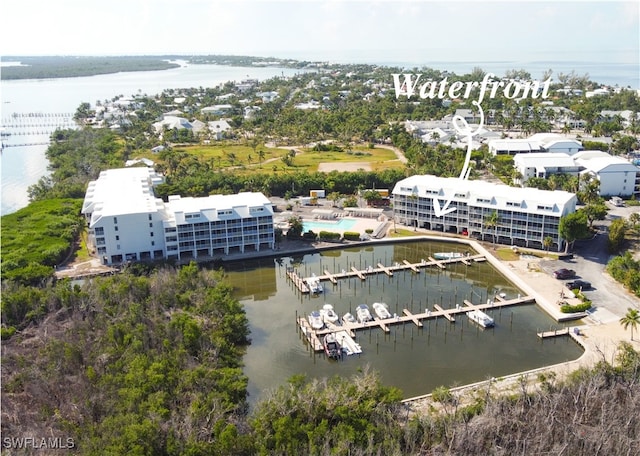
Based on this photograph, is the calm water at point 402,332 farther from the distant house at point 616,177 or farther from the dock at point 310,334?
the distant house at point 616,177

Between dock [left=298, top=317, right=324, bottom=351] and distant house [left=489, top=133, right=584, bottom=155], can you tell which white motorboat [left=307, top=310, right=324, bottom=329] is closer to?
dock [left=298, top=317, right=324, bottom=351]

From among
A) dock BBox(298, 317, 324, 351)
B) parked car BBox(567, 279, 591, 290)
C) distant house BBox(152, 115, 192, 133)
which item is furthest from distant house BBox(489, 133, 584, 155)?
distant house BBox(152, 115, 192, 133)

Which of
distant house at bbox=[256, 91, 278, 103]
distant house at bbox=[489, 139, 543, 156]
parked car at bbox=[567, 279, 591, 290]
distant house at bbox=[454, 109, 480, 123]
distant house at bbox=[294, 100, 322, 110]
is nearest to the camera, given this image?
parked car at bbox=[567, 279, 591, 290]

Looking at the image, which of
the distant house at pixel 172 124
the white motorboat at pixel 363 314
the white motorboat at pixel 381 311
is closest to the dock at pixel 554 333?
the white motorboat at pixel 381 311

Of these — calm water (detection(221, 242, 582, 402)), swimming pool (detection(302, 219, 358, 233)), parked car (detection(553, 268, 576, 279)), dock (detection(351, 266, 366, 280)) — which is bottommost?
calm water (detection(221, 242, 582, 402))

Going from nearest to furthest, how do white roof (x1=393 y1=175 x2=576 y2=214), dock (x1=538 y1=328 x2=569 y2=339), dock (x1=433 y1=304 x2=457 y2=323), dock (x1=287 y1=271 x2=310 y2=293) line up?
1. dock (x1=538 y1=328 x2=569 y2=339)
2. dock (x1=433 y1=304 x2=457 y2=323)
3. dock (x1=287 y1=271 x2=310 y2=293)
4. white roof (x1=393 y1=175 x2=576 y2=214)

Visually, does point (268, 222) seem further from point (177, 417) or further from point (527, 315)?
point (177, 417)

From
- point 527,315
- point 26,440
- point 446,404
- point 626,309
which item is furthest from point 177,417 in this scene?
point 626,309
